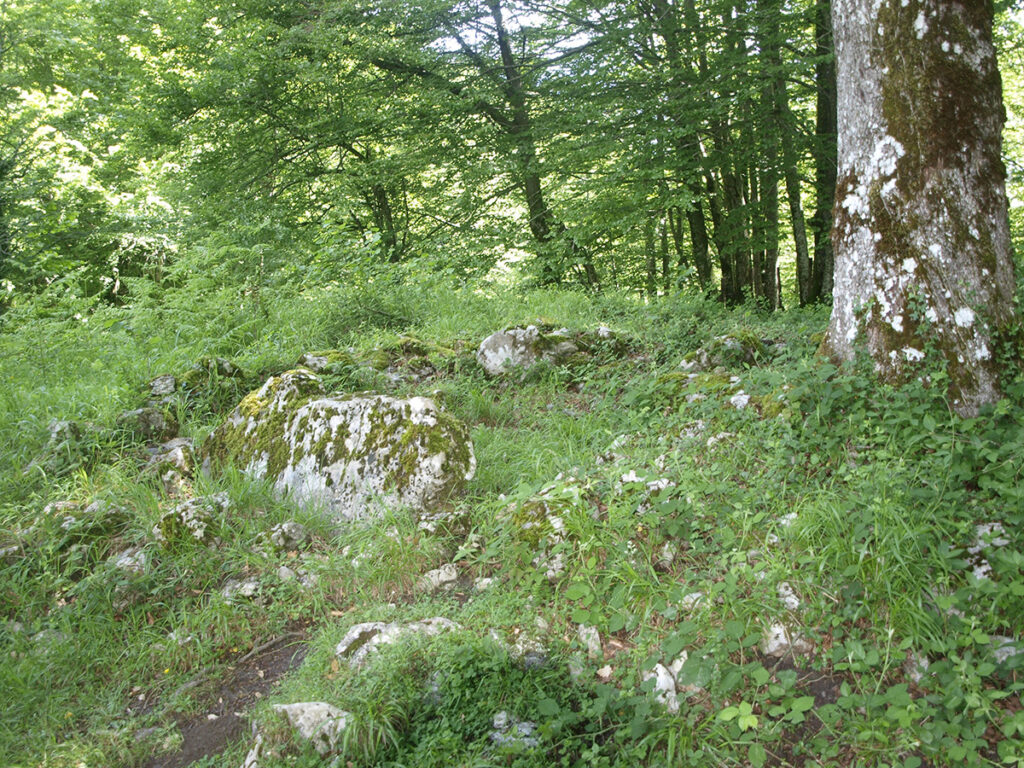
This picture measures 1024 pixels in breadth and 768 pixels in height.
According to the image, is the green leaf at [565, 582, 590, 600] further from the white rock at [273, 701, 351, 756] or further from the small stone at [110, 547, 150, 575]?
the small stone at [110, 547, 150, 575]

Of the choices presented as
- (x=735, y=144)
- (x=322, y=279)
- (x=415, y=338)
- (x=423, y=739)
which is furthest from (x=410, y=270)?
(x=423, y=739)

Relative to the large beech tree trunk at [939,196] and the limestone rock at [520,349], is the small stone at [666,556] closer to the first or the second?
the large beech tree trunk at [939,196]

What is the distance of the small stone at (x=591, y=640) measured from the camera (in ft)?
9.37

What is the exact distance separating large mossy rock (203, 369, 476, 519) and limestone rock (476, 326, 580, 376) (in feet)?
5.05

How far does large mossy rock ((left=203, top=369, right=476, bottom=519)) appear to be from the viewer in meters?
4.04

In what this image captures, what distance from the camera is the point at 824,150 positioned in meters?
8.91

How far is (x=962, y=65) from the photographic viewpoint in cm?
363

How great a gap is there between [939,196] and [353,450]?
3.86 m

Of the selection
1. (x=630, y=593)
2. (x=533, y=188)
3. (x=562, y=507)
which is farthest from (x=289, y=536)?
(x=533, y=188)

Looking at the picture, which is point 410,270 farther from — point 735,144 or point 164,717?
point 164,717

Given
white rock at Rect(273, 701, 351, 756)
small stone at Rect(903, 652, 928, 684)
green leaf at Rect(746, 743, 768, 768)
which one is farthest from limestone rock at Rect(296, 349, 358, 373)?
small stone at Rect(903, 652, 928, 684)

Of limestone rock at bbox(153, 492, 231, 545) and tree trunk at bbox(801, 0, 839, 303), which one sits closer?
limestone rock at bbox(153, 492, 231, 545)

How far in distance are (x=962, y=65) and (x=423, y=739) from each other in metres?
4.51

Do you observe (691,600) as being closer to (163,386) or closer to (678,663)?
(678,663)
